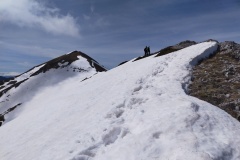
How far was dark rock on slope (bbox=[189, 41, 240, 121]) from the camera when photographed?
21166 mm

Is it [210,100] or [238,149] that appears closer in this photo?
[238,149]

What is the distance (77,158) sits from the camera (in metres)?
13.6

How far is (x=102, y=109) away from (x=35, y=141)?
219 inches

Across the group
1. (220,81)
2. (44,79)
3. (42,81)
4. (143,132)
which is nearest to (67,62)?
(44,79)

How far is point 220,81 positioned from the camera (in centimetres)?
2520

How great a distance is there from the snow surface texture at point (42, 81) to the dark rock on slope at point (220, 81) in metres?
54.8

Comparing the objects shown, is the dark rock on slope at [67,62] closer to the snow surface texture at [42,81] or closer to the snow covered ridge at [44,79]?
the snow covered ridge at [44,79]

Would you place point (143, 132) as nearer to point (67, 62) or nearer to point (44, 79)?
point (44, 79)

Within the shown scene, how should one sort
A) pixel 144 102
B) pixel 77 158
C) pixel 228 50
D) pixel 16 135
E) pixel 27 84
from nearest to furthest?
pixel 77 158 < pixel 144 102 < pixel 16 135 < pixel 228 50 < pixel 27 84

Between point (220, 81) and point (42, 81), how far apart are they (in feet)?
259

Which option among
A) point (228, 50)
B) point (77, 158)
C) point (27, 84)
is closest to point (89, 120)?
point (77, 158)

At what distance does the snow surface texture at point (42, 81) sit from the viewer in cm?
8550

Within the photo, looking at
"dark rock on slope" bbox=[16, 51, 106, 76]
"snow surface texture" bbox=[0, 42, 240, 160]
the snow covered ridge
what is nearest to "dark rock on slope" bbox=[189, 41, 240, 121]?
"snow surface texture" bbox=[0, 42, 240, 160]

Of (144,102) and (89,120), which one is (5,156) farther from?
(144,102)
